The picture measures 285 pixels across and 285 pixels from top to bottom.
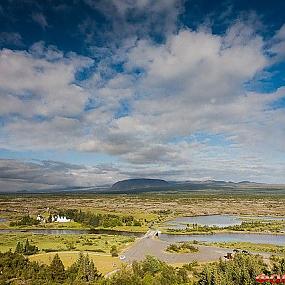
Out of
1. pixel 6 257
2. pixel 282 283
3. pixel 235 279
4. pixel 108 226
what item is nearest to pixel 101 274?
pixel 6 257

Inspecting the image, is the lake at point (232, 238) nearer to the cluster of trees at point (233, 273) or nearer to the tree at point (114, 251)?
the tree at point (114, 251)

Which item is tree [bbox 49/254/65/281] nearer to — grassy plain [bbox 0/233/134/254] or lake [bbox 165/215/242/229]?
grassy plain [bbox 0/233/134/254]

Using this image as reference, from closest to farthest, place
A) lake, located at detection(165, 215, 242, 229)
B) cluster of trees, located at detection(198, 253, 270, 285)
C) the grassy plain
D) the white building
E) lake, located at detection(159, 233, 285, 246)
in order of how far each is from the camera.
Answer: cluster of trees, located at detection(198, 253, 270, 285) < the grassy plain < lake, located at detection(159, 233, 285, 246) < lake, located at detection(165, 215, 242, 229) < the white building

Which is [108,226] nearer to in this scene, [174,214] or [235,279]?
[174,214]

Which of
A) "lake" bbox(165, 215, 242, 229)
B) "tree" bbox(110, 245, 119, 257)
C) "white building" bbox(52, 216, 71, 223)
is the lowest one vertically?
"tree" bbox(110, 245, 119, 257)

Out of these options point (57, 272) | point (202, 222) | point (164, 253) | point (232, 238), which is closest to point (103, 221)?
point (202, 222)

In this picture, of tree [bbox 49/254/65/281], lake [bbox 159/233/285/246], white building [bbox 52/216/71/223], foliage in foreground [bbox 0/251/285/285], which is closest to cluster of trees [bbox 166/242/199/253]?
lake [bbox 159/233/285/246]

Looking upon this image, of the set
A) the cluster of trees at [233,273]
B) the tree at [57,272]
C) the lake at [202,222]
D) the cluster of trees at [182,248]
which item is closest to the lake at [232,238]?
the cluster of trees at [182,248]
